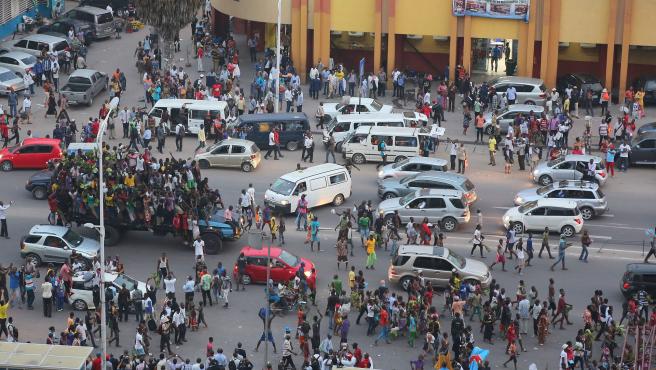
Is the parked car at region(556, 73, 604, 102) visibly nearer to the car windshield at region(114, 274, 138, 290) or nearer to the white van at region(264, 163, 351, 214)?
the white van at region(264, 163, 351, 214)

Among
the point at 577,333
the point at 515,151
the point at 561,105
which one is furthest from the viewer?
the point at 561,105

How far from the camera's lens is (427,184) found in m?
50.0

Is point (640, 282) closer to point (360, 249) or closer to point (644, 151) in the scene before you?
point (360, 249)

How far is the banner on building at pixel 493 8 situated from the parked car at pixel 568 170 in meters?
12.3

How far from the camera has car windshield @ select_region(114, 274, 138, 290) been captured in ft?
138

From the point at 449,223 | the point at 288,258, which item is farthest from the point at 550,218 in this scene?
the point at 288,258

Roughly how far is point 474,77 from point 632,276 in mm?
25801

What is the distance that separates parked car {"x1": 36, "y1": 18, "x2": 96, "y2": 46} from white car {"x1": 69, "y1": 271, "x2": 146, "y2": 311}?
96.7 ft

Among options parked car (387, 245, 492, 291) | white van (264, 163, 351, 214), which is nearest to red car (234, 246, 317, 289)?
parked car (387, 245, 492, 291)

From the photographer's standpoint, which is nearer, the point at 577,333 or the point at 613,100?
the point at 577,333

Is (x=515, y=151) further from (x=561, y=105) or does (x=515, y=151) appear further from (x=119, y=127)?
(x=119, y=127)

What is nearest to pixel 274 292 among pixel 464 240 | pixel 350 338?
pixel 350 338

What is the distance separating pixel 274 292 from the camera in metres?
42.0

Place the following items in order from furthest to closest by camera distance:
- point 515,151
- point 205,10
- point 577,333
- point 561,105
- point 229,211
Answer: point 205,10 → point 561,105 → point 515,151 → point 229,211 → point 577,333
